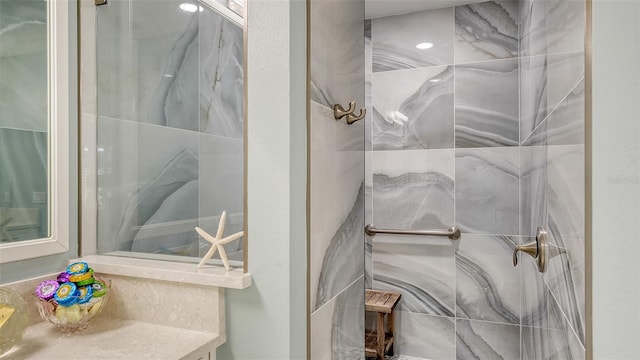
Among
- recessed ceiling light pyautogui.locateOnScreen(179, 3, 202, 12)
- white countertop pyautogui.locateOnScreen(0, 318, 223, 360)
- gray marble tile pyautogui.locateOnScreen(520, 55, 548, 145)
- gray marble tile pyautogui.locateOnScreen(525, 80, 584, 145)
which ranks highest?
recessed ceiling light pyautogui.locateOnScreen(179, 3, 202, 12)

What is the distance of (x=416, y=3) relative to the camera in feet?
8.13

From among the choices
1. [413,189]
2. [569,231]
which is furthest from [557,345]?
[413,189]

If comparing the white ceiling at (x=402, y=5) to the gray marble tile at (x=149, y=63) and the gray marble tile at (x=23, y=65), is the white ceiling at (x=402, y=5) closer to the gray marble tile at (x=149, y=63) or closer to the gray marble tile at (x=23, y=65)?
the gray marble tile at (x=149, y=63)

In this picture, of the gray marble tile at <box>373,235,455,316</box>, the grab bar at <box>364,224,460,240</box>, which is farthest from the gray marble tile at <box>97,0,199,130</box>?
the gray marble tile at <box>373,235,455,316</box>

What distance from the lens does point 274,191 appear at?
100 centimetres

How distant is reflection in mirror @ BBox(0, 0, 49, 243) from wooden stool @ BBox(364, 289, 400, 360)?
73.7 inches

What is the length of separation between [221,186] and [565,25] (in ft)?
3.40

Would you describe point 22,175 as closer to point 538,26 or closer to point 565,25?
point 565,25

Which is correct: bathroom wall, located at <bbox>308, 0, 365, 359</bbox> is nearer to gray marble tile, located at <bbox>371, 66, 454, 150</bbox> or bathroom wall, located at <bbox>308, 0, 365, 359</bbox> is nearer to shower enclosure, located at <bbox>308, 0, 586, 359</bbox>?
shower enclosure, located at <bbox>308, 0, 586, 359</bbox>

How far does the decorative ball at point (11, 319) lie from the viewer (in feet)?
2.90

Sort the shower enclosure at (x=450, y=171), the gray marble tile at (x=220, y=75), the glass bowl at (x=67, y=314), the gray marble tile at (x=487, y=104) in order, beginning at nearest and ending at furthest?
the glass bowl at (x=67, y=314) < the gray marble tile at (x=220, y=75) < the shower enclosure at (x=450, y=171) < the gray marble tile at (x=487, y=104)

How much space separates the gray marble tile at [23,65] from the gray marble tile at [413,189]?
6.64 feet

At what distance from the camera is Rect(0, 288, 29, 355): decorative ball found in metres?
0.88

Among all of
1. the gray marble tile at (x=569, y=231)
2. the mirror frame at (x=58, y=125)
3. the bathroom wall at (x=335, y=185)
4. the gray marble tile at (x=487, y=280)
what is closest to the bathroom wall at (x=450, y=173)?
the gray marble tile at (x=487, y=280)
